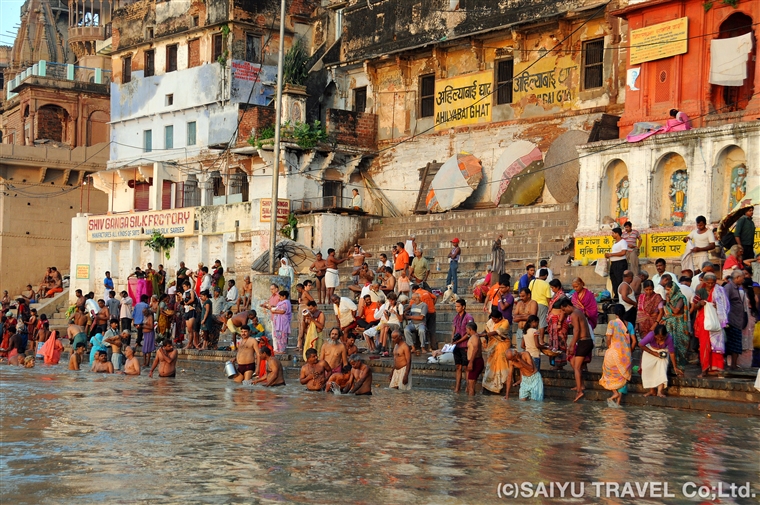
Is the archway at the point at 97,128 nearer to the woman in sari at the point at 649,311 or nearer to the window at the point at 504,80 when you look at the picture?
the window at the point at 504,80

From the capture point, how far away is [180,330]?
2416 centimetres

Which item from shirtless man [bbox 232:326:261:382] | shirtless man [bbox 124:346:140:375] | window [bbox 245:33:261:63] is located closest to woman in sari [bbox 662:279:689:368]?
shirtless man [bbox 232:326:261:382]

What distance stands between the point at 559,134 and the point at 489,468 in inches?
688

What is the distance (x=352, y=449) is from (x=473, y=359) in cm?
494

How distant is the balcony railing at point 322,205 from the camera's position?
28562 mm

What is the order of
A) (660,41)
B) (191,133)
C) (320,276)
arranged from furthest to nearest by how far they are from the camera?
(191,133), (320,276), (660,41)

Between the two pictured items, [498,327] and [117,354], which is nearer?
[498,327]

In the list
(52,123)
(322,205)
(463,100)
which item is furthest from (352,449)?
(52,123)

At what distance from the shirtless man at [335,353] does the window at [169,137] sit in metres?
23.0

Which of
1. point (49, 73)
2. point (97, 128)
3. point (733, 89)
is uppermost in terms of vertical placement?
point (49, 73)

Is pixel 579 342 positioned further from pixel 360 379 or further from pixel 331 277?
pixel 331 277

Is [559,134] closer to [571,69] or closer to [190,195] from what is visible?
[571,69]

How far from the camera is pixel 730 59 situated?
20.5m

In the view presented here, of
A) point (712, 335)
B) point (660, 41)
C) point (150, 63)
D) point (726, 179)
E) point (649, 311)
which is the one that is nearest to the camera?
point (712, 335)
